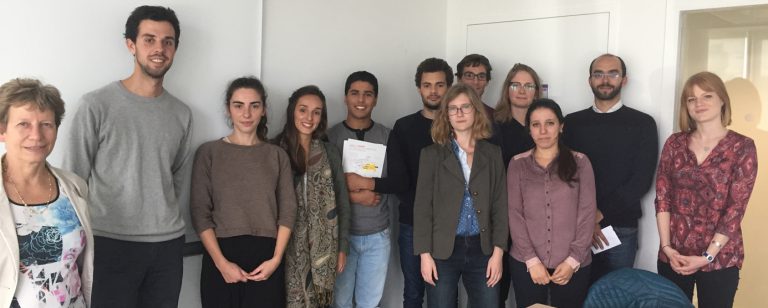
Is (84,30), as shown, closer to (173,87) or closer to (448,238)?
(173,87)

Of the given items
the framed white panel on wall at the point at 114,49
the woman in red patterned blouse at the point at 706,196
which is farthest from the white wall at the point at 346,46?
the woman in red patterned blouse at the point at 706,196

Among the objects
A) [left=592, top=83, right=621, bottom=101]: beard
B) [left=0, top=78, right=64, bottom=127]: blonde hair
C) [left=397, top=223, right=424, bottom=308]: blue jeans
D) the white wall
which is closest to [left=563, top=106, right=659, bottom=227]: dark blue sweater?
[left=592, top=83, right=621, bottom=101]: beard

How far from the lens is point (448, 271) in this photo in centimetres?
287

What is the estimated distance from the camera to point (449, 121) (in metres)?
2.89

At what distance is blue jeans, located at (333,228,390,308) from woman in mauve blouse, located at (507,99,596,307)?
816 millimetres

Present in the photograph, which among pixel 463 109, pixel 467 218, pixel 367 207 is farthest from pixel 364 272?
pixel 463 109

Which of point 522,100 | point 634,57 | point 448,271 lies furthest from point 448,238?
point 634,57

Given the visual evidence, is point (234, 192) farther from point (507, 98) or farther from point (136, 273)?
point (507, 98)

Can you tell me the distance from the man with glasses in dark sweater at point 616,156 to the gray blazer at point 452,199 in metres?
0.70

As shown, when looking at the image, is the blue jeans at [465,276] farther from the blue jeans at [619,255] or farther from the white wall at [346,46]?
the white wall at [346,46]

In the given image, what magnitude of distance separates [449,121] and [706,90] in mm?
1215

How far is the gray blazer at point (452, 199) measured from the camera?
9.15 ft

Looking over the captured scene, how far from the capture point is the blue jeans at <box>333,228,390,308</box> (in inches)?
129

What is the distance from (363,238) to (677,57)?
83.5 inches
